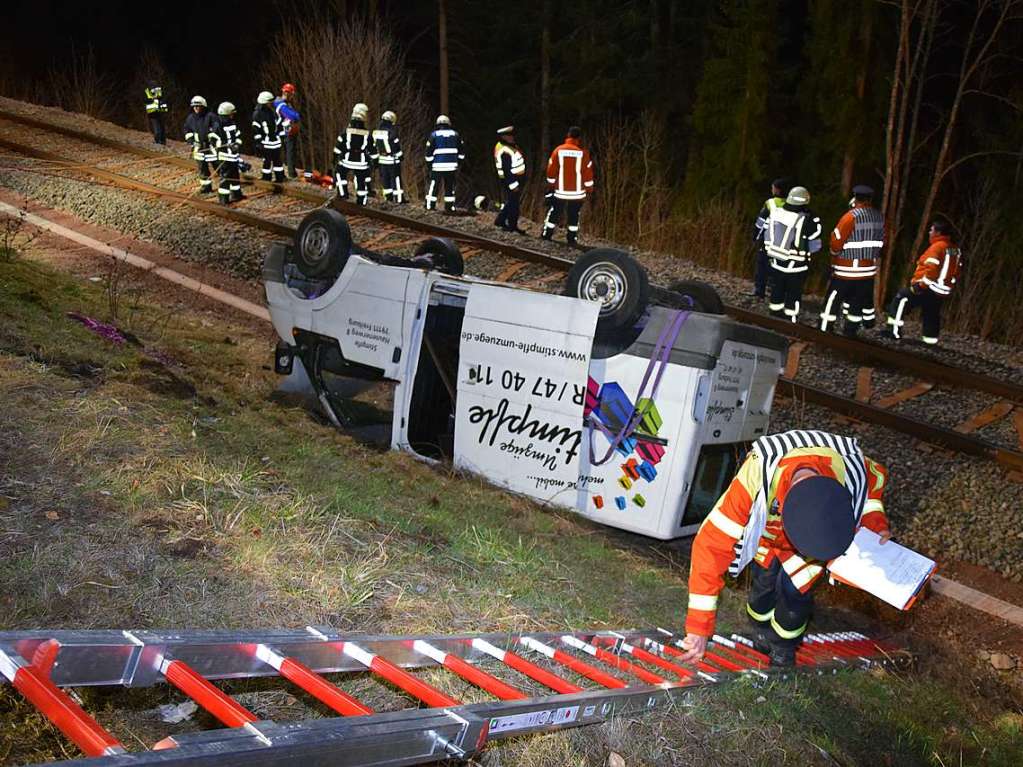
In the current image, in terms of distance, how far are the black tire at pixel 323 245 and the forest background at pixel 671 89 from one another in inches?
407

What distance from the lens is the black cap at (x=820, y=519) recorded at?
3.28 metres

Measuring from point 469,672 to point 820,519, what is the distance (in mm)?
1370

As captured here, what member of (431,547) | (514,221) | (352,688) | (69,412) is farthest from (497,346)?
(514,221)

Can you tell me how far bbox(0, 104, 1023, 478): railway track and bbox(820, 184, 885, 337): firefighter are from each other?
64cm

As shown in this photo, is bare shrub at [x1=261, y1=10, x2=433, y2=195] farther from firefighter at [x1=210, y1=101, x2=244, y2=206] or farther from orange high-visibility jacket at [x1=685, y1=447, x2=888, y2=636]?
orange high-visibility jacket at [x1=685, y1=447, x2=888, y2=636]

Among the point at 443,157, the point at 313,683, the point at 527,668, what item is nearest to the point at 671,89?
the point at 443,157

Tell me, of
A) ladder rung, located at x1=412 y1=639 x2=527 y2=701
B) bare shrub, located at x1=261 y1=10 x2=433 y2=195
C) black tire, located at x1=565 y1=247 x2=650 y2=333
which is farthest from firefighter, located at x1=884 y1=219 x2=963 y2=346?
bare shrub, located at x1=261 y1=10 x2=433 y2=195

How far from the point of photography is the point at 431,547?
4672 millimetres

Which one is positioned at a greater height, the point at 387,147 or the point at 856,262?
the point at 387,147

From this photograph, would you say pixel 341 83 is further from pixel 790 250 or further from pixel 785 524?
pixel 785 524

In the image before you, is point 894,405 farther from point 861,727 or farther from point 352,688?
point 352,688

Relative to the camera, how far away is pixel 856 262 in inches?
427

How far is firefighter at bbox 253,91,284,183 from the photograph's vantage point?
15734 millimetres

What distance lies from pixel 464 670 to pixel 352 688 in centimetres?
43
